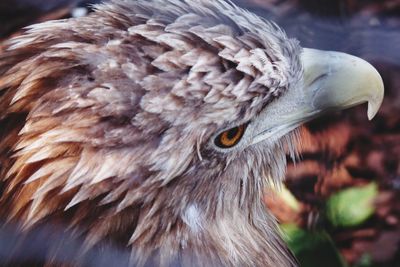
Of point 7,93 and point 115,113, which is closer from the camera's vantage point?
point 115,113

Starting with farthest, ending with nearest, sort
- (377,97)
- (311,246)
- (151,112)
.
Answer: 1. (311,246)
2. (377,97)
3. (151,112)

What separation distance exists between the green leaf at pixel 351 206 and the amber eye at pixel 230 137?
436 mm

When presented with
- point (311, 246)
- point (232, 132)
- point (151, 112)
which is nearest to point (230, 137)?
point (232, 132)

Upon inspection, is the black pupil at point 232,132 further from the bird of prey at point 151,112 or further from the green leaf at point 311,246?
the green leaf at point 311,246

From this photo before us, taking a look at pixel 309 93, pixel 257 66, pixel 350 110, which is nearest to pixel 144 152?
pixel 257 66

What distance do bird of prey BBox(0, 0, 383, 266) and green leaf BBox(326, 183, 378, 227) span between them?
0.34m

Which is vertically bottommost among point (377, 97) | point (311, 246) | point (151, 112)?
point (311, 246)

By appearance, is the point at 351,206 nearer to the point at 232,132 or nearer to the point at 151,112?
the point at 232,132

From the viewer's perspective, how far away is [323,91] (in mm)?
1267

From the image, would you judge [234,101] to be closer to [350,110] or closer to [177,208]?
[177,208]

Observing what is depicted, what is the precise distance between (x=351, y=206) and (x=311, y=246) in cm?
11

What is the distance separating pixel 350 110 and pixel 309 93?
0.32 metres

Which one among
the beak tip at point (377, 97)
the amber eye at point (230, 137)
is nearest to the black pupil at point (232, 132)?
the amber eye at point (230, 137)

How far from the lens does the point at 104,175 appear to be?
1.10 m
